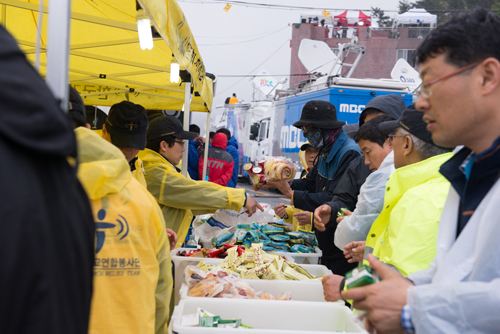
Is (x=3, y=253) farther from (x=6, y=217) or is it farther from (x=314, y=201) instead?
(x=314, y=201)

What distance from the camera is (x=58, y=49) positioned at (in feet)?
4.14

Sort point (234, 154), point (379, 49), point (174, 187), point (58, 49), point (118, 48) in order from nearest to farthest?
point (58, 49) → point (174, 187) → point (118, 48) → point (234, 154) → point (379, 49)

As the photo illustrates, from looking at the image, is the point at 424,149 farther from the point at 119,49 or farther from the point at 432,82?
the point at 119,49

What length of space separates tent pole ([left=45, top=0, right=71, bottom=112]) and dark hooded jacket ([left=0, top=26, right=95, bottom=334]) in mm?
462

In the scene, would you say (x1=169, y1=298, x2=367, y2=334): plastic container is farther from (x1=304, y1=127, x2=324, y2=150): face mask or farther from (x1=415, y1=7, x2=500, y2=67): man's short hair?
(x1=304, y1=127, x2=324, y2=150): face mask

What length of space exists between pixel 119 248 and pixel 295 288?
1383 mm

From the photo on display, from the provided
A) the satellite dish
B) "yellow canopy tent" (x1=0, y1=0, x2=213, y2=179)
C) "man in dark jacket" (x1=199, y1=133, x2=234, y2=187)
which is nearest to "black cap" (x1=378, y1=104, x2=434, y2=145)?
"yellow canopy tent" (x1=0, y1=0, x2=213, y2=179)

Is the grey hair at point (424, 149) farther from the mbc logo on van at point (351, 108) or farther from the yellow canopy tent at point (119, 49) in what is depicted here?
the mbc logo on van at point (351, 108)

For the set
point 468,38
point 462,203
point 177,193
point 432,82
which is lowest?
point 177,193

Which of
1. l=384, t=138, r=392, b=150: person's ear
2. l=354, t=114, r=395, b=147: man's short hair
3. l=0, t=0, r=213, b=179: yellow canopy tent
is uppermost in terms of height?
l=0, t=0, r=213, b=179: yellow canopy tent

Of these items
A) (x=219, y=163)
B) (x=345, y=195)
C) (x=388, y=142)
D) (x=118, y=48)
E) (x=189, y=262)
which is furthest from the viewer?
(x=219, y=163)

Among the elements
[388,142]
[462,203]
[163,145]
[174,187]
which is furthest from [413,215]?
[163,145]

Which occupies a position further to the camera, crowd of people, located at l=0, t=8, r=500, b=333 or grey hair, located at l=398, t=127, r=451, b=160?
grey hair, located at l=398, t=127, r=451, b=160

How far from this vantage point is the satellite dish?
14.1m
